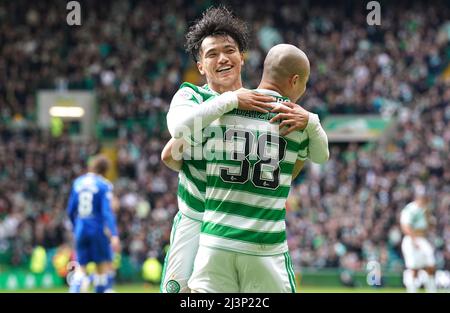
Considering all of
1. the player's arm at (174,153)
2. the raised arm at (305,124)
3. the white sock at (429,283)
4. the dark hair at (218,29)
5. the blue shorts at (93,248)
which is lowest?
the white sock at (429,283)

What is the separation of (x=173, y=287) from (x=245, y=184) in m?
0.98

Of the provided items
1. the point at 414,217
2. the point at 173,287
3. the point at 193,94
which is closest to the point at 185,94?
the point at 193,94

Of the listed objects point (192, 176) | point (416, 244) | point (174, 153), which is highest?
point (174, 153)

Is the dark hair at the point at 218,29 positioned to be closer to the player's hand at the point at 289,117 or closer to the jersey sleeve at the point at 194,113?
the jersey sleeve at the point at 194,113

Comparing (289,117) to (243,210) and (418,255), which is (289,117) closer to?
(243,210)

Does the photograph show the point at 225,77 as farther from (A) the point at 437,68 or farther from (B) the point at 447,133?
(A) the point at 437,68

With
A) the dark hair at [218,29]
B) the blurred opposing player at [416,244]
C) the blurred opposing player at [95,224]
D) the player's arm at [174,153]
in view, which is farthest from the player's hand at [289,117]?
the blurred opposing player at [416,244]

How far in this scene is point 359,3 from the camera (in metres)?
28.0

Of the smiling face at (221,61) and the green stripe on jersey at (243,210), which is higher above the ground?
the smiling face at (221,61)

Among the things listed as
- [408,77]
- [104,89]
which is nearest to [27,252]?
[104,89]

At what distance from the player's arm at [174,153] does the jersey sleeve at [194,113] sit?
227 mm

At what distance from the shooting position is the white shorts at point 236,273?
4.57m

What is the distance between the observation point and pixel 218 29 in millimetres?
5363
